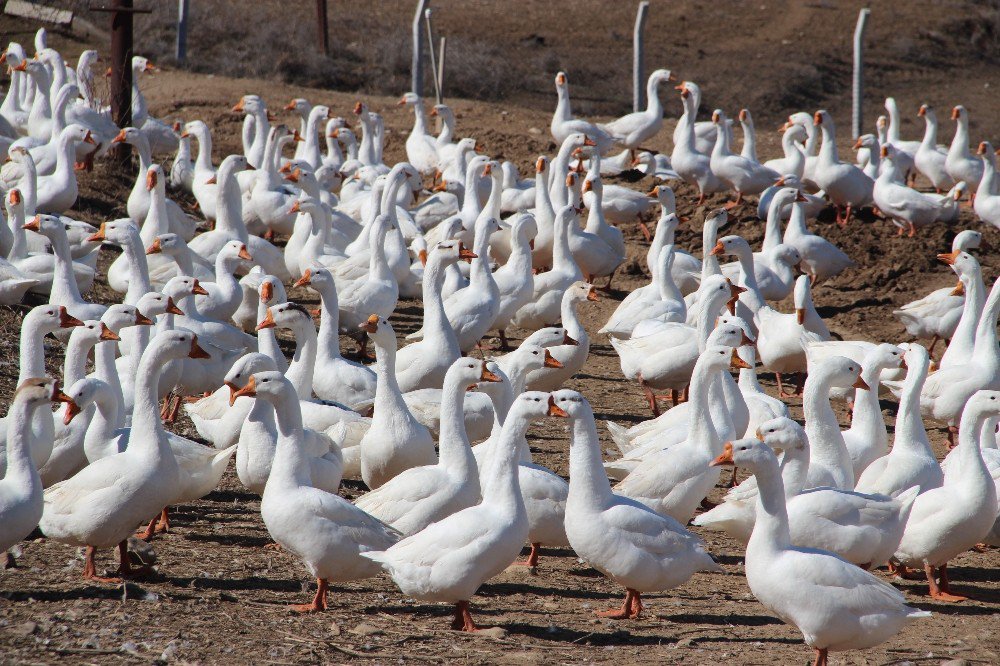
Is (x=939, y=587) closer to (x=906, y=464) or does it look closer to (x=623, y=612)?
(x=906, y=464)

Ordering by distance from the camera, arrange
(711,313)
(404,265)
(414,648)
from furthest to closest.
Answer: (404,265), (711,313), (414,648)

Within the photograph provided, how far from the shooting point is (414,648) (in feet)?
17.3

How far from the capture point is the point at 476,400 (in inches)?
321

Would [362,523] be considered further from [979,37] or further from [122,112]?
[979,37]

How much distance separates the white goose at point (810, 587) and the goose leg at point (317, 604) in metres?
2.01

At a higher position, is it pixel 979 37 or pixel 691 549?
pixel 979 37

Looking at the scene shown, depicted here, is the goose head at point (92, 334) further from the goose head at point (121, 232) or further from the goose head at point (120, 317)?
the goose head at point (121, 232)

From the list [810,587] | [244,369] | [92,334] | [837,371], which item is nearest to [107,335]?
[92,334]

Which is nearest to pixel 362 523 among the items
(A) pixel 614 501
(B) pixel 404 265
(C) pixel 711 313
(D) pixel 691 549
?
(A) pixel 614 501

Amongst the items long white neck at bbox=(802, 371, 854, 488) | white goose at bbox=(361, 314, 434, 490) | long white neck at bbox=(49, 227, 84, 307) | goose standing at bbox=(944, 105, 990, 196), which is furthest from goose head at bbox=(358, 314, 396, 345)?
goose standing at bbox=(944, 105, 990, 196)

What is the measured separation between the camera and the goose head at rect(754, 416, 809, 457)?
20.7 ft

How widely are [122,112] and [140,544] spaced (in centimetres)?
1143

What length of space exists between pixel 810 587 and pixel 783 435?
50.3 inches

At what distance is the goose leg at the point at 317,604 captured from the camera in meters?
5.66
